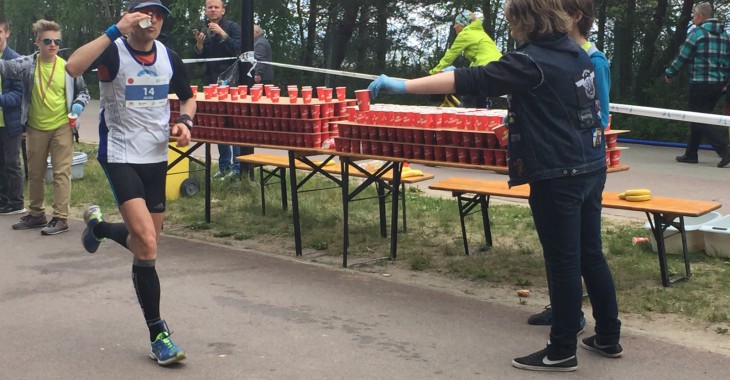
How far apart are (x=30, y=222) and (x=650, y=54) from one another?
13.2 m

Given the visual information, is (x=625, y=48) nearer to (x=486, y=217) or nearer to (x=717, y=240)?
(x=486, y=217)

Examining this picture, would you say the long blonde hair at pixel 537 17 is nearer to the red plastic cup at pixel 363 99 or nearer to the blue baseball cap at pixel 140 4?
the blue baseball cap at pixel 140 4

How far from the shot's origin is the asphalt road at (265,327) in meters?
6.14

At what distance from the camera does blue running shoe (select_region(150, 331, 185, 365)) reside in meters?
6.12

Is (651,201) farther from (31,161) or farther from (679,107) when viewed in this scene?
(679,107)

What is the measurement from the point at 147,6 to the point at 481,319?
9.57 feet

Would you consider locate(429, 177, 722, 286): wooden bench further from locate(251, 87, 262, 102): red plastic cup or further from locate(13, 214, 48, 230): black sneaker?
locate(13, 214, 48, 230): black sneaker

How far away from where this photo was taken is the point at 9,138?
11.4 m

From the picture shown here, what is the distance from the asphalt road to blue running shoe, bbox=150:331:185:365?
0.19 feet

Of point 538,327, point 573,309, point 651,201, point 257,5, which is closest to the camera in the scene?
point 573,309

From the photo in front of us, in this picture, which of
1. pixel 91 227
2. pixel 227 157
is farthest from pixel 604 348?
pixel 227 157

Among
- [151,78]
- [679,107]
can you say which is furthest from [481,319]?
[679,107]

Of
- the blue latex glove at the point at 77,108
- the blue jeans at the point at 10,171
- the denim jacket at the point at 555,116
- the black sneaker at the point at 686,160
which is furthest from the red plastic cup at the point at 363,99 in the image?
the black sneaker at the point at 686,160

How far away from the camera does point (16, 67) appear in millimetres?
10766
